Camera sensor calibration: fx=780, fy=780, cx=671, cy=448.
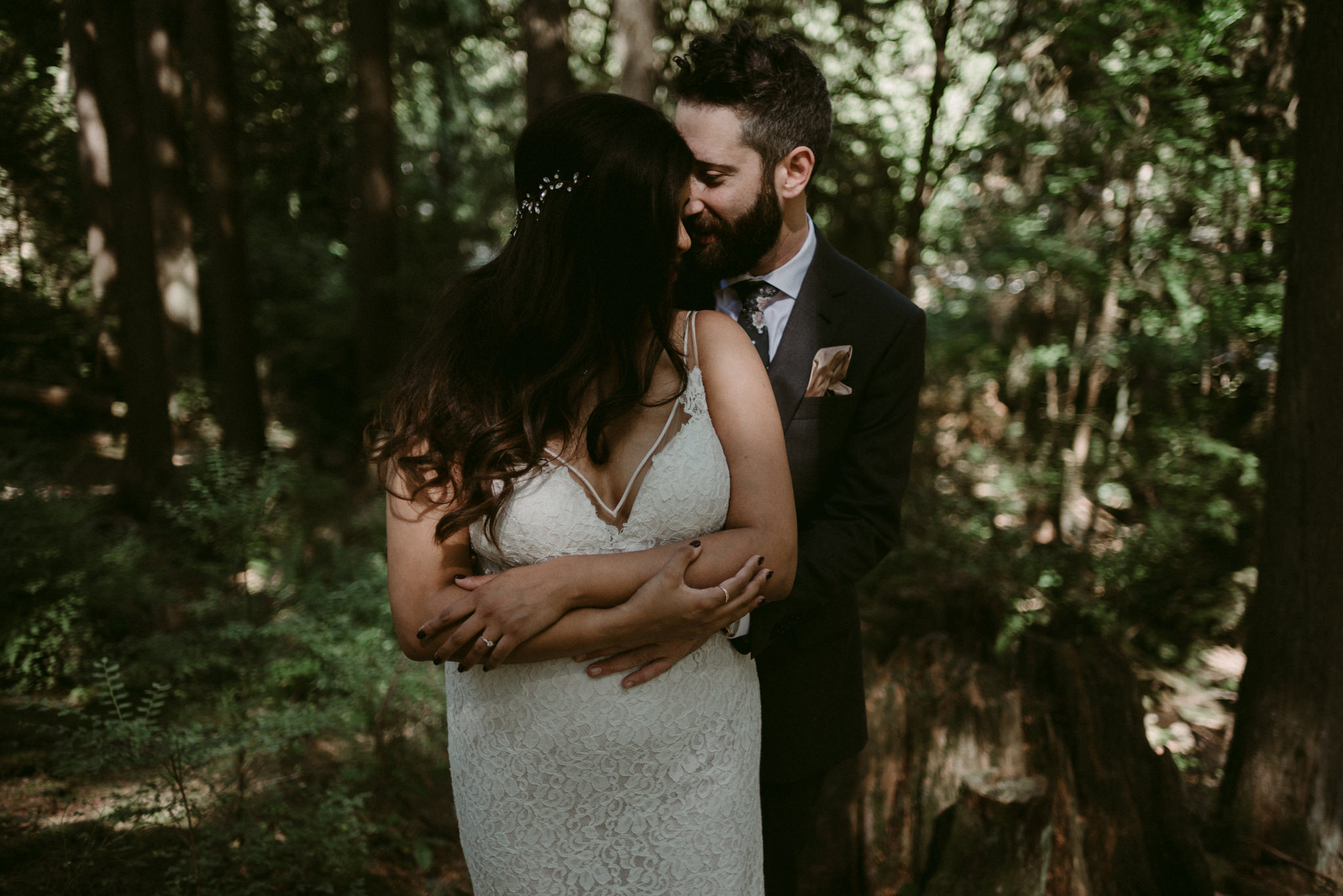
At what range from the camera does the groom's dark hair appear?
212 cm

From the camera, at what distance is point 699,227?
2133mm

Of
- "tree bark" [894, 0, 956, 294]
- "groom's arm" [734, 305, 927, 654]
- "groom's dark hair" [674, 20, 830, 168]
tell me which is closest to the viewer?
→ "groom's arm" [734, 305, 927, 654]

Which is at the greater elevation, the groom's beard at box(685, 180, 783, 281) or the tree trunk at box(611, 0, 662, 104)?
the tree trunk at box(611, 0, 662, 104)

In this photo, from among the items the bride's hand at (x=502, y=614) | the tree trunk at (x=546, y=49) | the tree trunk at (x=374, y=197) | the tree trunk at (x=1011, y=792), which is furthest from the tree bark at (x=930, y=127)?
the tree trunk at (x=374, y=197)

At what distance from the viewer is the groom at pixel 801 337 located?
2039 mm

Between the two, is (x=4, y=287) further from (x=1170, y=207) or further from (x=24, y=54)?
(x=1170, y=207)

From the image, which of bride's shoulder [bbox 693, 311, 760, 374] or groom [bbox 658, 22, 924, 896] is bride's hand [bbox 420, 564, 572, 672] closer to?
bride's shoulder [bbox 693, 311, 760, 374]

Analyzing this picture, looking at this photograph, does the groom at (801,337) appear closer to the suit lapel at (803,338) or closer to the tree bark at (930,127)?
Answer: the suit lapel at (803,338)

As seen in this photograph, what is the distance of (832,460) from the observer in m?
2.09

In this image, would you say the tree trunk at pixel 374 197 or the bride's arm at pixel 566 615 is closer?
the bride's arm at pixel 566 615

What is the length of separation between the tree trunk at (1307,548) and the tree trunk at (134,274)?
8.21 m

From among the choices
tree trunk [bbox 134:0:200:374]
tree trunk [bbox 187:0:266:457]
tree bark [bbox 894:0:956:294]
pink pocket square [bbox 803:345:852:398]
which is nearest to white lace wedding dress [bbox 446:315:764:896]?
pink pocket square [bbox 803:345:852:398]

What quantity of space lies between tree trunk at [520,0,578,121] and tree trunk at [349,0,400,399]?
3950 millimetres

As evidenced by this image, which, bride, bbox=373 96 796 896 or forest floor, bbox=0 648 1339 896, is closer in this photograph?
bride, bbox=373 96 796 896
